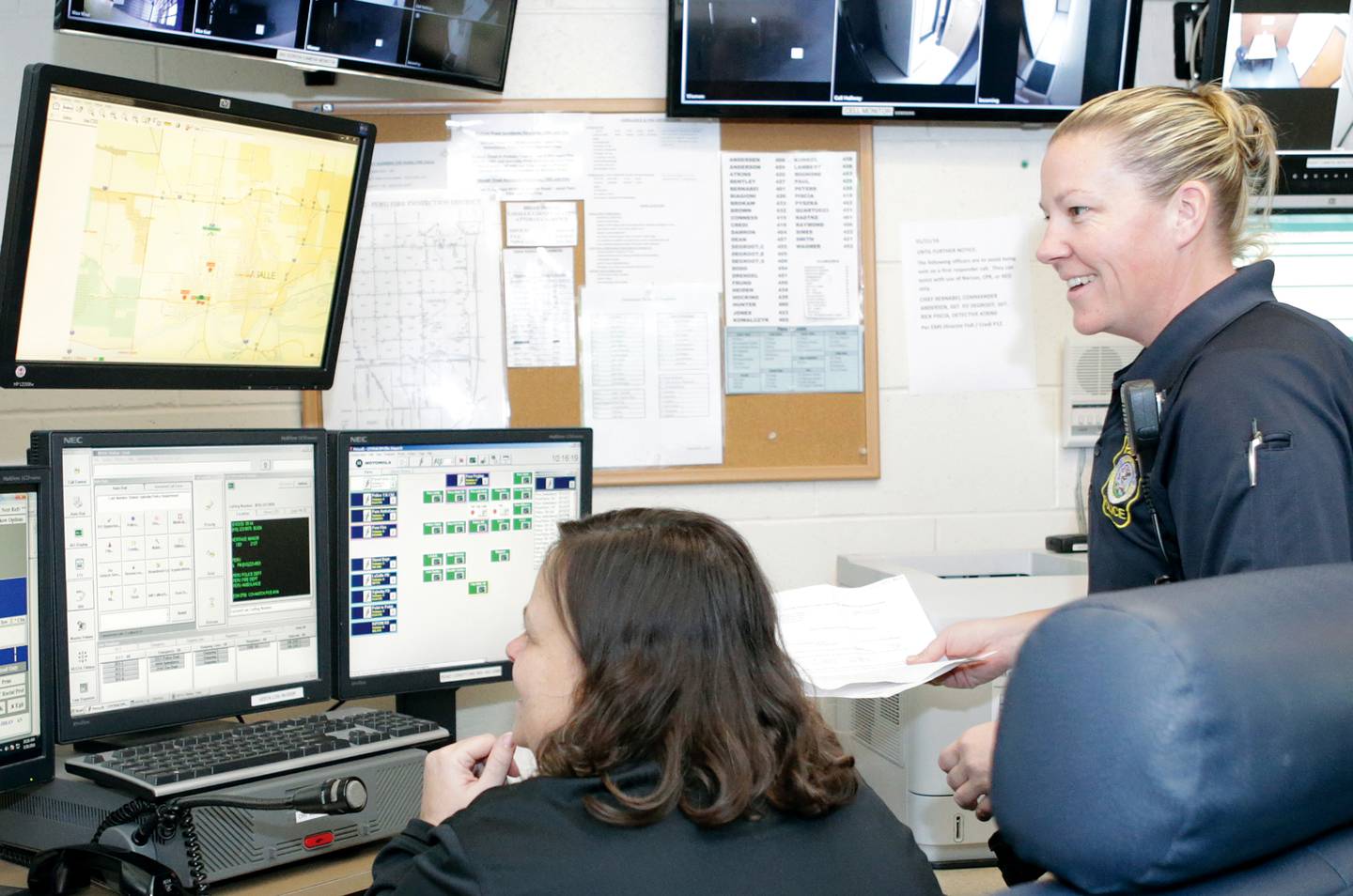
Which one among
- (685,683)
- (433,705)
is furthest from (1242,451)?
(433,705)

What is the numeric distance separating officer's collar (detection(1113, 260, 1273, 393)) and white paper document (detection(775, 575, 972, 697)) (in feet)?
1.19

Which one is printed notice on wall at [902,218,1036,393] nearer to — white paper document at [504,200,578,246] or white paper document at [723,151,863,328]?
white paper document at [723,151,863,328]

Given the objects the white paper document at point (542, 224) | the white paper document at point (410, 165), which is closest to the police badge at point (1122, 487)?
the white paper document at point (542, 224)

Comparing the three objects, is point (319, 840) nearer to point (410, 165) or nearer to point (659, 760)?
point (659, 760)

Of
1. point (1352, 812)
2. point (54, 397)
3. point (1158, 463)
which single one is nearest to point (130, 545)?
point (54, 397)

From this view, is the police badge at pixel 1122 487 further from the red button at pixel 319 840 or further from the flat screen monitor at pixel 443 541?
the red button at pixel 319 840

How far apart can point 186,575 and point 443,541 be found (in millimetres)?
357

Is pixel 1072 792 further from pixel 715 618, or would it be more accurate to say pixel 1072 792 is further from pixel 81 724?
pixel 81 724

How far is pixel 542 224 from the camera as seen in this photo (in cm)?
221

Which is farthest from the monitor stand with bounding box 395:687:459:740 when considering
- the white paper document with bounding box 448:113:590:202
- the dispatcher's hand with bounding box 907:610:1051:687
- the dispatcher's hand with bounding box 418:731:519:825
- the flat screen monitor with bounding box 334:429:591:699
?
the white paper document with bounding box 448:113:590:202

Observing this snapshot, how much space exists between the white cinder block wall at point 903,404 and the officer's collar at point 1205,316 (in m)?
0.96

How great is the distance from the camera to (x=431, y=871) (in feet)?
3.12

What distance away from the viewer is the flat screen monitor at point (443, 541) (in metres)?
1.71

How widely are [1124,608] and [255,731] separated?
1.26 metres
